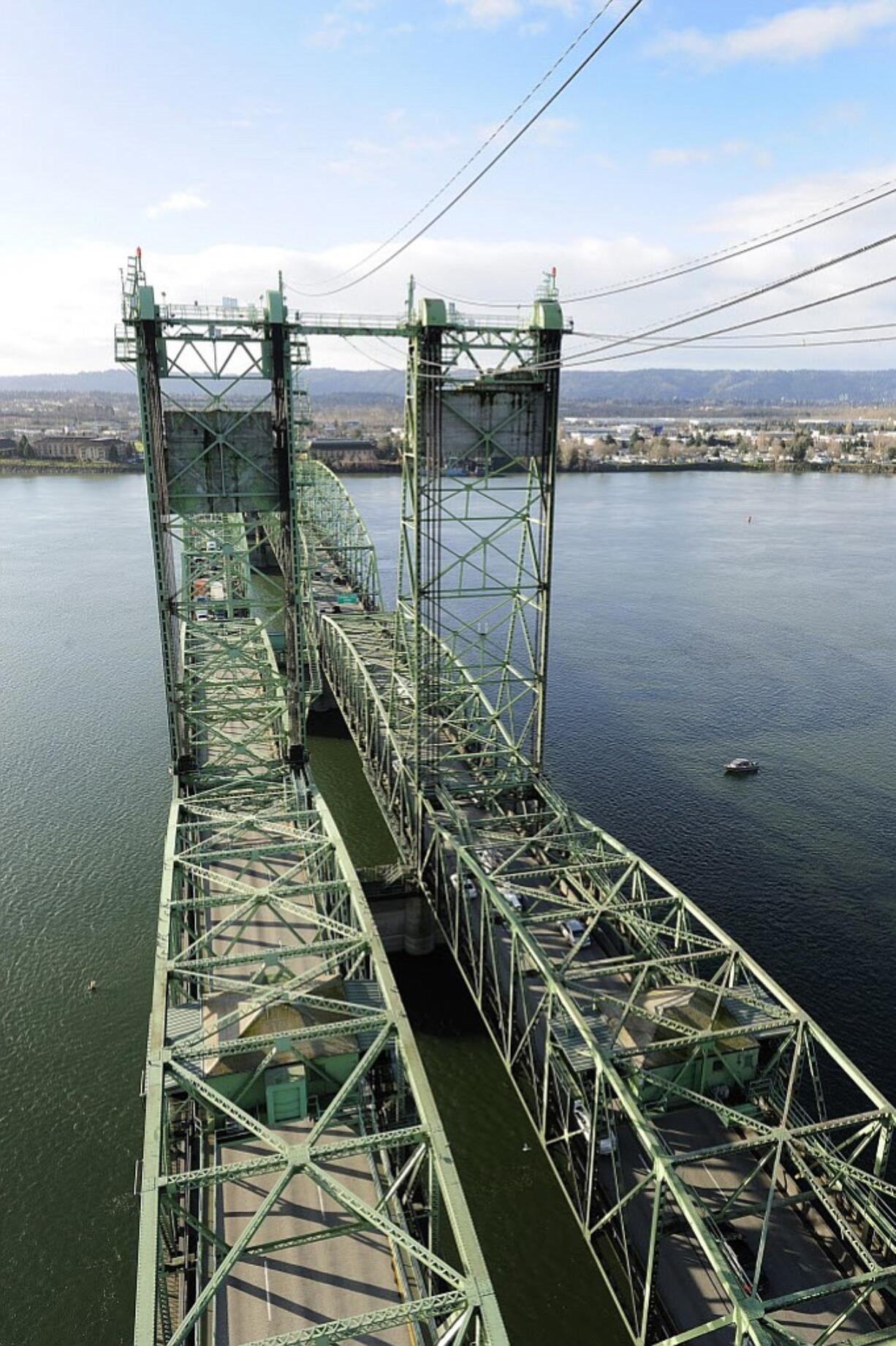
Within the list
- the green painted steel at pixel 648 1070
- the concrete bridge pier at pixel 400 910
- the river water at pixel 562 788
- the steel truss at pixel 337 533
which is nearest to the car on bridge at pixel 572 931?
the green painted steel at pixel 648 1070

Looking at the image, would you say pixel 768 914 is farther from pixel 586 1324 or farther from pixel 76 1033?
pixel 76 1033

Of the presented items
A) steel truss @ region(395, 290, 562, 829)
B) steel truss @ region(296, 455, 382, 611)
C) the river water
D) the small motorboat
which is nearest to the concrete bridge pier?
the river water

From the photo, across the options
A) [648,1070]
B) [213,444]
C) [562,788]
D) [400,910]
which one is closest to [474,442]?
[213,444]

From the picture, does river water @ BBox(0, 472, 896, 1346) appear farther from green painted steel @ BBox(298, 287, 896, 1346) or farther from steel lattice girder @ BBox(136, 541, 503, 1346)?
steel lattice girder @ BBox(136, 541, 503, 1346)

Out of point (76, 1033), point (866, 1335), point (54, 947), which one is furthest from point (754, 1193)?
point (54, 947)

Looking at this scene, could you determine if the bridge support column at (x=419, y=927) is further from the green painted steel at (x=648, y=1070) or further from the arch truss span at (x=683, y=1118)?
the arch truss span at (x=683, y=1118)
